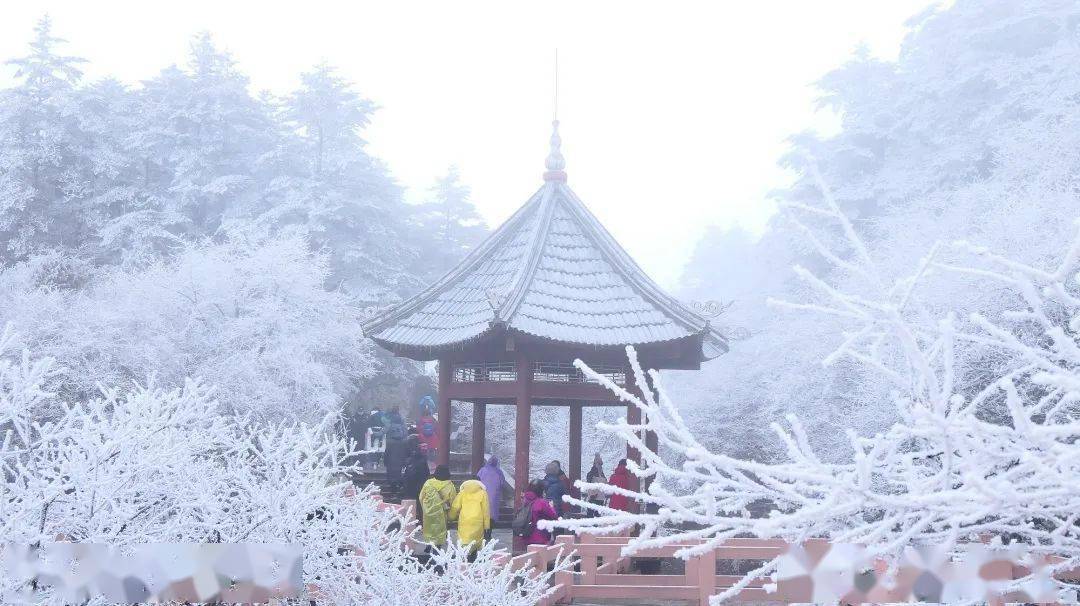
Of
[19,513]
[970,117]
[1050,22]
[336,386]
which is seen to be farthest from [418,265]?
[19,513]

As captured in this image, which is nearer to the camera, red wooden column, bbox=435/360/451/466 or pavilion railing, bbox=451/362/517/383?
red wooden column, bbox=435/360/451/466

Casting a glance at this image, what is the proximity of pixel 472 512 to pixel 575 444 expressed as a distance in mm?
4865

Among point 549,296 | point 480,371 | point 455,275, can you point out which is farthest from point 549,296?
point 455,275

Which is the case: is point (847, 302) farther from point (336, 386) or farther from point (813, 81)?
point (813, 81)

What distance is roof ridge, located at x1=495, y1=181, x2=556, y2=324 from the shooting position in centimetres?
890

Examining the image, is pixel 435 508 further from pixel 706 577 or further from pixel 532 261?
pixel 532 261

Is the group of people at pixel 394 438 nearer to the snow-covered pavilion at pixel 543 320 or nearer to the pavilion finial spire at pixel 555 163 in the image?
the snow-covered pavilion at pixel 543 320

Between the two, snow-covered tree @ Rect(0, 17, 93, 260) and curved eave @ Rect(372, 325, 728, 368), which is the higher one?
snow-covered tree @ Rect(0, 17, 93, 260)

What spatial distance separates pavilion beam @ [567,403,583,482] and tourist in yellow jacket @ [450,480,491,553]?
14.4 ft

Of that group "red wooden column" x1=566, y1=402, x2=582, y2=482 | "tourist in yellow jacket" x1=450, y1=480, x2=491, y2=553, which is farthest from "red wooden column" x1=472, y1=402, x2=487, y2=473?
"tourist in yellow jacket" x1=450, y1=480, x2=491, y2=553

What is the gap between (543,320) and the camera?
9148mm

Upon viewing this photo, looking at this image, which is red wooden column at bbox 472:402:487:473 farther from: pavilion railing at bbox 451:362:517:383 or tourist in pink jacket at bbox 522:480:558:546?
tourist in pink jacket at bbox 522:480:558:546

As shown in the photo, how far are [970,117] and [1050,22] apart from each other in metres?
3.13

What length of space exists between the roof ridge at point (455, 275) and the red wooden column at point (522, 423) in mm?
2002
